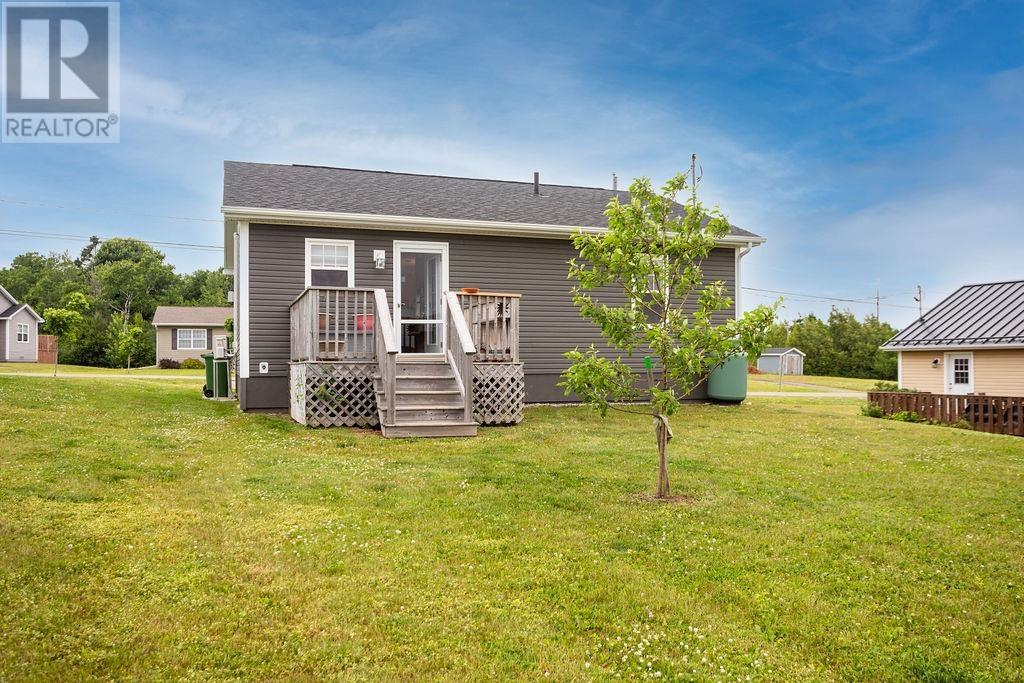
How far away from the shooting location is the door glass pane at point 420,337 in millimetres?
13039

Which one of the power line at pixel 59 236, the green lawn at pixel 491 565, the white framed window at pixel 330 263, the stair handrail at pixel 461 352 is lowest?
the green lawn at pixel 491 565

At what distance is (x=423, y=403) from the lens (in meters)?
10.1

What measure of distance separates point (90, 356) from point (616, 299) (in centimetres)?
3206

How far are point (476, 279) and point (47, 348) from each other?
112 ft

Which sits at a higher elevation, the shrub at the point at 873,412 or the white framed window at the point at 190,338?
the white framed window at the point at 190,338

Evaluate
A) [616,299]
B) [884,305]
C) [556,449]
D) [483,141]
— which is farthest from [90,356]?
[884,305]

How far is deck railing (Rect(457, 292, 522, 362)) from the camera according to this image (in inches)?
434

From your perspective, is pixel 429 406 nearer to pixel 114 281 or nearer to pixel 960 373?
pixel 960 373

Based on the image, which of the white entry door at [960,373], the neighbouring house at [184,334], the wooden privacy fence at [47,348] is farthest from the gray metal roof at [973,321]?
the wooden privacy fence at [47,348]

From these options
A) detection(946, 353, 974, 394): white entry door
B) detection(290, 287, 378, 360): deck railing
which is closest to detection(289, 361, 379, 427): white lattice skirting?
detection(290, 287, 378, 360): deck railing

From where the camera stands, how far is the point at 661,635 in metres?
3.72

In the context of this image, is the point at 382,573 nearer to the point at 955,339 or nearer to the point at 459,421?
the point at 459,421

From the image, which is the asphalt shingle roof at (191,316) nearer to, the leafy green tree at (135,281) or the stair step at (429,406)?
the leafy green tree at (135,281)

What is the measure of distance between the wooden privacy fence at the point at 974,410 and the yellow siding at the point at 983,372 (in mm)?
5451
